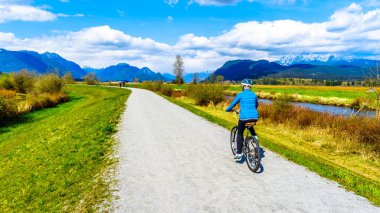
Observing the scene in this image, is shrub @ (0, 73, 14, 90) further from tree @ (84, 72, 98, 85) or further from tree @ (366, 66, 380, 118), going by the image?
tree @ (366, 66, 380, 118)

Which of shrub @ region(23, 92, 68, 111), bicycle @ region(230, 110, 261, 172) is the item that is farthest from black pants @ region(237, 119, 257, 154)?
shrub @ region(23, 92, 68, 111)

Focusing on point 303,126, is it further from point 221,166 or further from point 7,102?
point 7,102

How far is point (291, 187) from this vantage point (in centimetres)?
729

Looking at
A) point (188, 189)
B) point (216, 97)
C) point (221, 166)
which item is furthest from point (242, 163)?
point (216, 97)

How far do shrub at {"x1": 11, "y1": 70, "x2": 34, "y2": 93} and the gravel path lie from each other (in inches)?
2195

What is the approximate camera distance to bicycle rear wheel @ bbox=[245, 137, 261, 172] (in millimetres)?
8219

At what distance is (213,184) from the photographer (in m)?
7.44

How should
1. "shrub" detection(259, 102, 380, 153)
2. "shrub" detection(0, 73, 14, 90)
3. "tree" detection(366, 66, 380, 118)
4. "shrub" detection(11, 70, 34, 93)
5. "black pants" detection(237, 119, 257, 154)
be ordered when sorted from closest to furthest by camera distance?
1. "black pants" detection(237, 119, 257, 154)
2. "shrub" detection(259, 102, 380, 153)
3. "tree" detection(366, 66, 380, 118)
4. "shrub" detection(0, 73, 14, 90)
5. "shrub" detection(11, 70, 34, 93)

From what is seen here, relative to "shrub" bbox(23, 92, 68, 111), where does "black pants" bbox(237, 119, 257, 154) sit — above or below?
above

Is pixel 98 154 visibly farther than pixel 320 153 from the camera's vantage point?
No

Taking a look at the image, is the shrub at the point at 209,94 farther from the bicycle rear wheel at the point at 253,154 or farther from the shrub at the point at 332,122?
the bicycle rear wheel at the point at 253,154

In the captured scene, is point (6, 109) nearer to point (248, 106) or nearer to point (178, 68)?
point (248, 106)

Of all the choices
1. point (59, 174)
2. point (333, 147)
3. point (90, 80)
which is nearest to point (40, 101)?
point (59, 174)

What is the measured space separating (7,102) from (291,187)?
29.7 meters
